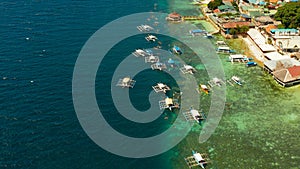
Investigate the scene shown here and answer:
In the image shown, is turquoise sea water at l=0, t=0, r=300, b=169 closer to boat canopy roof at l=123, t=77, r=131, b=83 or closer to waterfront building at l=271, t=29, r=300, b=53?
boat canopy roof at l=123, t=77, r=131, b=83

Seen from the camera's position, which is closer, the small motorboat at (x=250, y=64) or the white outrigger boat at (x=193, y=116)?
the white outrigger boat at (x=193, y=116)

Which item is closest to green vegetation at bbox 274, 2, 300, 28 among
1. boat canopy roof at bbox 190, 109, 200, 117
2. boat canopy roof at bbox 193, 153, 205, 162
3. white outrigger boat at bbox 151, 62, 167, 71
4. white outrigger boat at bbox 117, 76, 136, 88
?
white outrigger boat at bbox 151, 62, 167, 71

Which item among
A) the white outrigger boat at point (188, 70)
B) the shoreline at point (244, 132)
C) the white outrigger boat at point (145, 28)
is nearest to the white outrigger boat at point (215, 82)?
the shoreline at point (244, 132)

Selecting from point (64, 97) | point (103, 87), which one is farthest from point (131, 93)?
point (64, 97)

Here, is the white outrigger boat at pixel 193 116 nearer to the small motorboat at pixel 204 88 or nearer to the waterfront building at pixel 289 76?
the small motorboat at pixel 204 88

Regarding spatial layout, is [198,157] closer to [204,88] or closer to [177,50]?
[204,88]

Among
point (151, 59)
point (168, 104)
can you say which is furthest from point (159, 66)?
point (168, 104)
